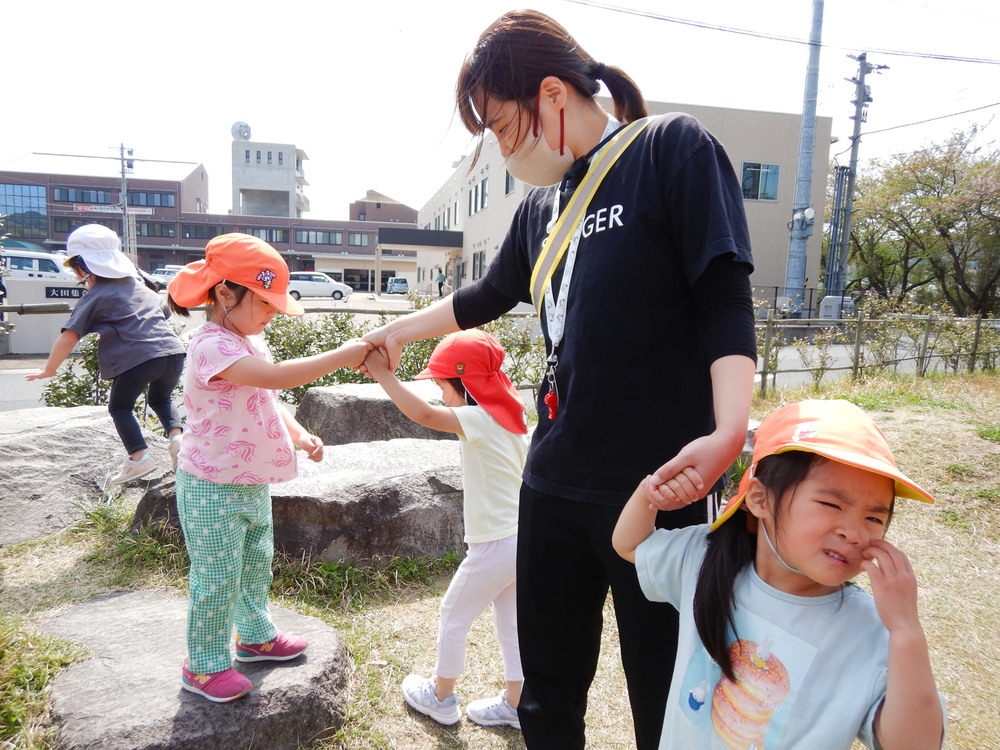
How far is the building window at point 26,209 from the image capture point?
5134 centimetres

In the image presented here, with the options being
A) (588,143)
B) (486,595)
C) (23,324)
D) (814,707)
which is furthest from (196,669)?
(23,324)

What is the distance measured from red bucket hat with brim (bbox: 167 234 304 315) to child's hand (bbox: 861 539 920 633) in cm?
164

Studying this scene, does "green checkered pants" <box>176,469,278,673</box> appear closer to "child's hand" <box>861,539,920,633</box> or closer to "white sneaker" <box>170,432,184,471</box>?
"child's hand" <box>861,539,920,633</box>

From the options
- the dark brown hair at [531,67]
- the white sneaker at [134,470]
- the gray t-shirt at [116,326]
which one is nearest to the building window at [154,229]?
the gray t-shirt at [116,326]

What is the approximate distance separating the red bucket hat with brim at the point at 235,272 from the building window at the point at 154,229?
57.2 meters

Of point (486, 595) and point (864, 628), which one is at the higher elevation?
point (864, 628)

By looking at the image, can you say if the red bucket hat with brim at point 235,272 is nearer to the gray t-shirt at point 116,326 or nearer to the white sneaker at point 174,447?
the white sneaker at point 174,447

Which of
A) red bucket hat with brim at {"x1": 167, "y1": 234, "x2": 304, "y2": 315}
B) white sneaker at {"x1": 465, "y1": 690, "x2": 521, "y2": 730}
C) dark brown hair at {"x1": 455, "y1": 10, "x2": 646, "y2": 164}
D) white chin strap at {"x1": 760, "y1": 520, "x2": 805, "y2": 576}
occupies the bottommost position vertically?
white sneaker at {"x1": 465, "y1": 690, "x2": 521, "y2": 730}

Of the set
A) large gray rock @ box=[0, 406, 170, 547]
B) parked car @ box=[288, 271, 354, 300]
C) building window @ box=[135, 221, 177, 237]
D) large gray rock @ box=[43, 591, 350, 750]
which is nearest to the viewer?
large gray rock @ box=[43, 591, 350, 750]

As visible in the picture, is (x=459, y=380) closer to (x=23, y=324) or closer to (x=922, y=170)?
(x=23, y=324)

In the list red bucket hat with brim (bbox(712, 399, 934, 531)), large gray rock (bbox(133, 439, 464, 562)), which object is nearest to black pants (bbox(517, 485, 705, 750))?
red bucket hat with brim (bbox(712, 399, 934, 531))

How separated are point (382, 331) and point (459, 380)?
0.41 metres

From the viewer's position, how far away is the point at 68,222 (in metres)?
52.3

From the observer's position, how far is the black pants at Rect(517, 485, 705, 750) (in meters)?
1.38
